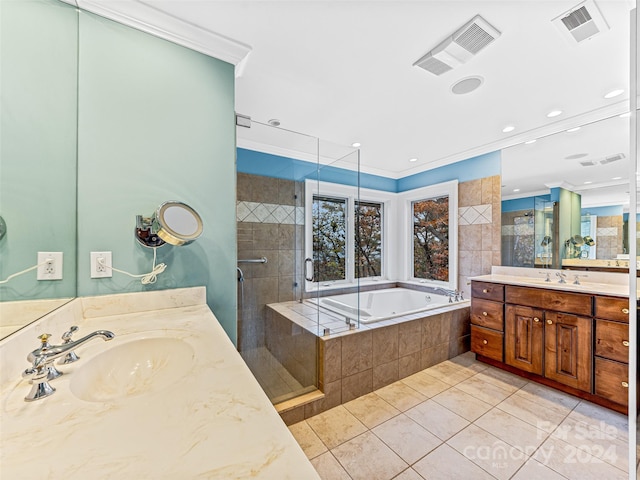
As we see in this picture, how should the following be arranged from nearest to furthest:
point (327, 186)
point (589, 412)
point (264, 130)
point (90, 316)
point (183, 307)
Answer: point (90, 316) < point (183, 307) < point (589, 412) < point (264, 130) < point (327, 186)

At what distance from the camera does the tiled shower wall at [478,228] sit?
2.98 meters

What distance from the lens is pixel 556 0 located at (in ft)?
4.18

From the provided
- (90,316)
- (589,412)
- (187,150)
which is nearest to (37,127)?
(187,150)

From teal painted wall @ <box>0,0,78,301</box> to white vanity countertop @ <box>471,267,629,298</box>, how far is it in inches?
126

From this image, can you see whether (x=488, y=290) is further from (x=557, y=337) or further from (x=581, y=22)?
(x=581, y=22)

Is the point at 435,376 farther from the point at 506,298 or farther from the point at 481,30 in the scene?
the point at 481,30

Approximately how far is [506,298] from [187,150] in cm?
292

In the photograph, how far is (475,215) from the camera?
3.18 m

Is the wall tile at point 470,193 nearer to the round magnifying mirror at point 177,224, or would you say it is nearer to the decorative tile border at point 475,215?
the decorative tile border at point 475,215

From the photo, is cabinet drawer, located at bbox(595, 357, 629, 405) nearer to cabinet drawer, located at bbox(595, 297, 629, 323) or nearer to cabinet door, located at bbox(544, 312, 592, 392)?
cabinet door, located at bbox(544, 312, 592, 392)

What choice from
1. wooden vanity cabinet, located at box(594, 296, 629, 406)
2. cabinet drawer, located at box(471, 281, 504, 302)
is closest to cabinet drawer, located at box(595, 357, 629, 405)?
wooden vanity cabinet, located at box(594, 296, 629, 406)

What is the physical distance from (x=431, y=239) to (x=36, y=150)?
392 centimetres

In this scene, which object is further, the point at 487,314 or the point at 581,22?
the point at 487,314

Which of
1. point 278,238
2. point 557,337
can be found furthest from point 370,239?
point 557,337
